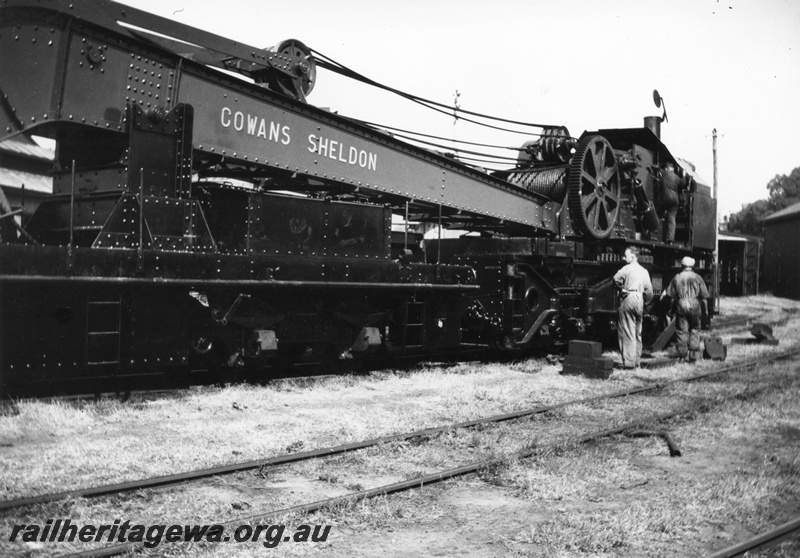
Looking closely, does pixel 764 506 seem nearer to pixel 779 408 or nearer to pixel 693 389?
pixel 779 408

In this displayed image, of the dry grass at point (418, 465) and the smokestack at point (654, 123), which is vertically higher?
the smokestack at point (654, 123)

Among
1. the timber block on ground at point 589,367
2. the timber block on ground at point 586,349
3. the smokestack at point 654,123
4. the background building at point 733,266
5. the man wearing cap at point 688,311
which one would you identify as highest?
the smokestack at point 654,123

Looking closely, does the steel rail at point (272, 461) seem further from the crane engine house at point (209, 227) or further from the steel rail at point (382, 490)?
the crane engine house at point (209, 227)

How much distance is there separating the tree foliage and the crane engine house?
61.2 metres

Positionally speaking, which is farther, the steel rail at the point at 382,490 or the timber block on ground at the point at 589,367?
the timber block on ground at the point at 589,367

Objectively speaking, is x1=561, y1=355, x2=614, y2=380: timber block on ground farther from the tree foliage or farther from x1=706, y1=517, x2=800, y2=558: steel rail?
the tree foliage

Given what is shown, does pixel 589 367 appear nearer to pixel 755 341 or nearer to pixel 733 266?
pixel 755 341

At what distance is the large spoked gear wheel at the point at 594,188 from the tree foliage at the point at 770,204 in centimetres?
5685

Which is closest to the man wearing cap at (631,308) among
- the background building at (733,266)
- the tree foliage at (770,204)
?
the background building at (733,266)

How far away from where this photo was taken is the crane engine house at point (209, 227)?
6.12m

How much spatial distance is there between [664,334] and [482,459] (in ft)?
30.0

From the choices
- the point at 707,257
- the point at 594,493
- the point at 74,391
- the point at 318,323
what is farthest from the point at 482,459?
the point at 707,257

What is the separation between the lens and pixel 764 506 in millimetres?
4480

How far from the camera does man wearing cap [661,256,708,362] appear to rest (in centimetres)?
1190
